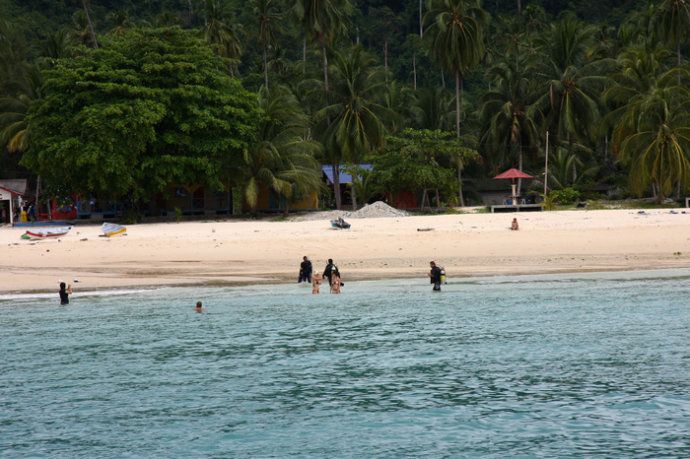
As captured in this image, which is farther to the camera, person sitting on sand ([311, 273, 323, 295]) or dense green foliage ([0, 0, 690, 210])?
dense green foliage ([0, 0, 690, 210])

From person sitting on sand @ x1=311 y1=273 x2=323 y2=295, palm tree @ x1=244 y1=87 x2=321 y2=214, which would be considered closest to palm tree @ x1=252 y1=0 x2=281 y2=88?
palm tree @ x1=244 y1=87 x2=321 y2=214

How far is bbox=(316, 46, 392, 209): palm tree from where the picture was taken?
55562mm

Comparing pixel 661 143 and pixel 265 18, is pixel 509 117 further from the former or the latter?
pixel 265 18

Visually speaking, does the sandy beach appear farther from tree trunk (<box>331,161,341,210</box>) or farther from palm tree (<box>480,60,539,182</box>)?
palm tree (<box>480,60,539,182</box>)

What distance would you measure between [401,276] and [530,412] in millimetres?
15113

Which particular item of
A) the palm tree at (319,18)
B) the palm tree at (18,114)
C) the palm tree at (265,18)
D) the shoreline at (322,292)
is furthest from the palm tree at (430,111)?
the shoreline at (322,292)

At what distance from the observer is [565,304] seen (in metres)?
26.5

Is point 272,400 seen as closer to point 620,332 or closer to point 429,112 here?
point 620,332

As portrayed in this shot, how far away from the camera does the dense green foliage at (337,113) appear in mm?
49344

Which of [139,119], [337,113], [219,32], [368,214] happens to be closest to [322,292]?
[368,214]

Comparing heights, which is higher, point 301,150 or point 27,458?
point 301,150

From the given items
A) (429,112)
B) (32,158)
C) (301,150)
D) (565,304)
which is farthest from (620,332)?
(429,112)

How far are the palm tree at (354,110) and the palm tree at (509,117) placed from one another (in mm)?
9606

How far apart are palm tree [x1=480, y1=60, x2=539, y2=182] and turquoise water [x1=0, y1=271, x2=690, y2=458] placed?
3378 centimetres
